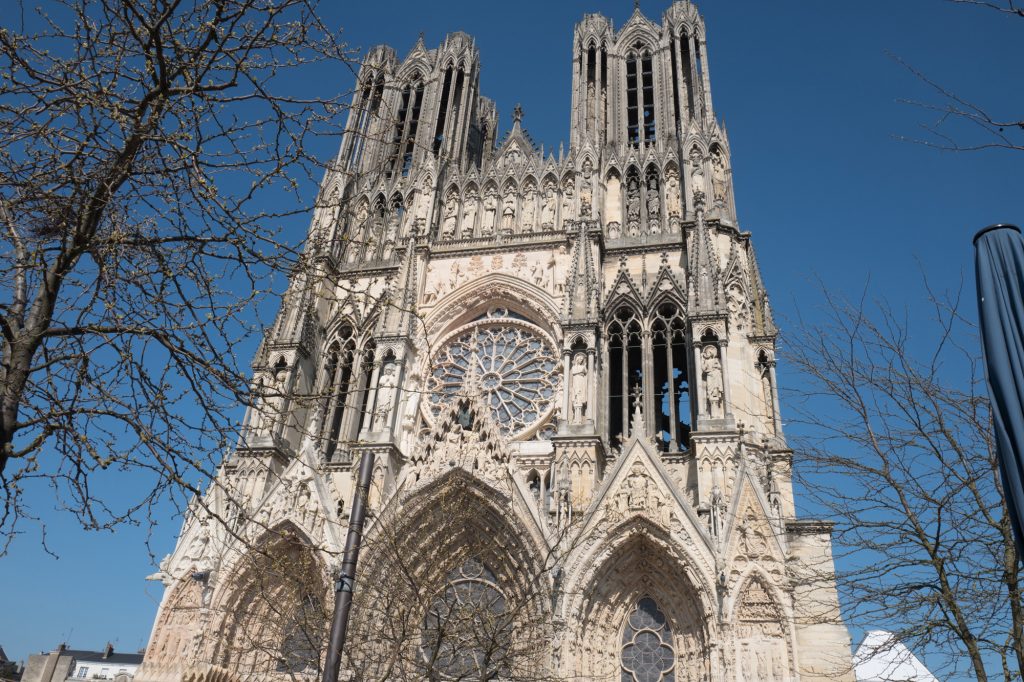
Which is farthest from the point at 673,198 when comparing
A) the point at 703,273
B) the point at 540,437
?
the point at 540,437

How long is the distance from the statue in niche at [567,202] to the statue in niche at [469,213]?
2.63 m

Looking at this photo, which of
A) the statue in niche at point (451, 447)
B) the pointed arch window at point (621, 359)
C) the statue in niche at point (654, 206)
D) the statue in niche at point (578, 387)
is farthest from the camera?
the statue in niche at point (654, 206)

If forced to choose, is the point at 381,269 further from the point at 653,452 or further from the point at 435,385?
the point at 653,452

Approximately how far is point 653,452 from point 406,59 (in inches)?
737

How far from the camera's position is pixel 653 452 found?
597 inches

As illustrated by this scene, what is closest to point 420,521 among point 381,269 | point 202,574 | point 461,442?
point 461,442

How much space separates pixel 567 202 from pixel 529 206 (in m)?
1.18

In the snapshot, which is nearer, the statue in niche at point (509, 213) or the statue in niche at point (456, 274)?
the statue in niche at point (456, 274)

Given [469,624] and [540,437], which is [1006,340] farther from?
[540,437]

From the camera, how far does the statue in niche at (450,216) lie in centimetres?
2214

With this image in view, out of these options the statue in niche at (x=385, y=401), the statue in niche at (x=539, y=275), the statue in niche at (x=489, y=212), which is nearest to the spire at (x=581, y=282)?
the statue in niche at (x=539, y=275)

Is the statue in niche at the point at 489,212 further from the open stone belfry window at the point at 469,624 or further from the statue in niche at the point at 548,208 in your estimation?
the open stone belfry window at the point at 469,624

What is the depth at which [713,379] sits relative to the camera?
1641 cm

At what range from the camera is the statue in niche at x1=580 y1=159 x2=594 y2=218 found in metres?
20.7
